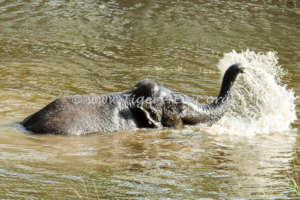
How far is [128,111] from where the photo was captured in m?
8.05

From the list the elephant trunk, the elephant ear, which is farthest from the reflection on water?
the elephant trunk

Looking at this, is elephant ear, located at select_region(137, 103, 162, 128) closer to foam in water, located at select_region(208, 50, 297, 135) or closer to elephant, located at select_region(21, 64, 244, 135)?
elephant, located at select_region(21, 64, 244, 135)

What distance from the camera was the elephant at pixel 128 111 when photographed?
7734 millimetres

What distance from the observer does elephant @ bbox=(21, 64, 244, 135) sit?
25.4ft

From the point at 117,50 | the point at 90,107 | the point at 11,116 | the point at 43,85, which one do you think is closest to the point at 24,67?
the point at 43,85

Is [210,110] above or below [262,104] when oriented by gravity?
above

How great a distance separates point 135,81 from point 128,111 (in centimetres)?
387

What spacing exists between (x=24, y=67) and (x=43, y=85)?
165 cm

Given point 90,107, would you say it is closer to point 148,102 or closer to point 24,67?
point 148,102

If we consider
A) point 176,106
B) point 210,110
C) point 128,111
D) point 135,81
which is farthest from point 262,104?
point 135,81

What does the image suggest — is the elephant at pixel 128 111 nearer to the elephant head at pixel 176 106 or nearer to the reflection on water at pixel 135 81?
the elephant head at pixel 176 106

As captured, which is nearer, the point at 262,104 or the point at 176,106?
the point at 176,106

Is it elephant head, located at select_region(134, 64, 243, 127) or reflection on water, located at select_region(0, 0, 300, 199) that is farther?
elephant head, located at select_region(134, 64, 243, 127)

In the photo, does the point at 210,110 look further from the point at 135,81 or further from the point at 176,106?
the point at 135,81
